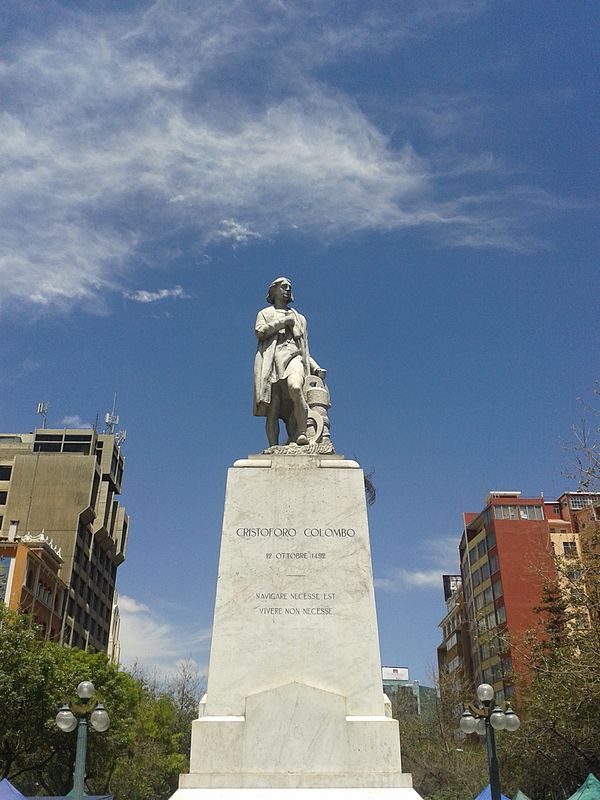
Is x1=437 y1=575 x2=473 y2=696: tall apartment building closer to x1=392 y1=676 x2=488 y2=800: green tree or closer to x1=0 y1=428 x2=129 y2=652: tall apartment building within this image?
x1=392 y1=676 x2=488 y2=800: green tree

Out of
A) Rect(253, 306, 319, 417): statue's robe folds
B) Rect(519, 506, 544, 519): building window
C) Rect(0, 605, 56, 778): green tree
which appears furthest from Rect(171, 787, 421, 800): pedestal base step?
Rect(519, 506, 544, 519): building window

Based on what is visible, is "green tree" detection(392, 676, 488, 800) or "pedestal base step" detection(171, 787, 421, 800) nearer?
"pedestal base step" detection(171, 787, 421, 800)

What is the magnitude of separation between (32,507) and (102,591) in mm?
15276

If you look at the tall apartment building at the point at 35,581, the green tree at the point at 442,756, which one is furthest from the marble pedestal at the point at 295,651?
the tall apartment building at the point at 35,581

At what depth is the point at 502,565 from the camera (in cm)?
6278

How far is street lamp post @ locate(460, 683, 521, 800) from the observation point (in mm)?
14662

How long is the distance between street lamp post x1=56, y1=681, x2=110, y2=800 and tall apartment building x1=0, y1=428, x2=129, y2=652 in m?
53.7

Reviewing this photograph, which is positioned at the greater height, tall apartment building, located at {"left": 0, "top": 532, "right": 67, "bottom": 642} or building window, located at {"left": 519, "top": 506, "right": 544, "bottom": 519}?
building window, located at {"left": 519, "top": 506, "right": 544, "bottom": 519}

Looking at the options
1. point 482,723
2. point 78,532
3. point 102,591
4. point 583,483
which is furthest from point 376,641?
point 102,591

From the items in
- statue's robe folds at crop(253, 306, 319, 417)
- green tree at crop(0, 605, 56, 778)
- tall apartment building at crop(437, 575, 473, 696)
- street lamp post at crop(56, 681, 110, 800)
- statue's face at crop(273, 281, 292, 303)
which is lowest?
street lamp post at crop(56, 681, 110, 800)

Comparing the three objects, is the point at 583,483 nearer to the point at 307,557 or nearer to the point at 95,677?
the point at 307,557

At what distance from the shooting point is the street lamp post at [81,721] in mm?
14398

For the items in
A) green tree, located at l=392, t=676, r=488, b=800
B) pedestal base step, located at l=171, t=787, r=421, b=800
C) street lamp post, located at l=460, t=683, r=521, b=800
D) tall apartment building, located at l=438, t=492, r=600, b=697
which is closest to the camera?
pedestal base step, located at l=171, t=787, r=421, b=800

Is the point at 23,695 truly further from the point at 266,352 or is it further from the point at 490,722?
the point at 266,352
